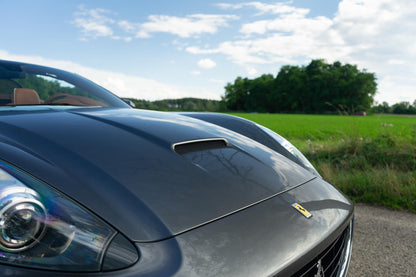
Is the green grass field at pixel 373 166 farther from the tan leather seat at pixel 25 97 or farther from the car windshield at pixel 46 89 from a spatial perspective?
the tan leather seat at pixel 25 97

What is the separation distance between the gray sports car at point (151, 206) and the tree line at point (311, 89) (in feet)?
203

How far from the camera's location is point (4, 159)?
3.19 feet

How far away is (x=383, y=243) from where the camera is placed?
2201 millimetres

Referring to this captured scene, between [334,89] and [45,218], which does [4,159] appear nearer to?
[45,218]

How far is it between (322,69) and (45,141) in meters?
80.4

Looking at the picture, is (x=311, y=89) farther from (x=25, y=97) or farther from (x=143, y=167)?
(x=143, y=167)

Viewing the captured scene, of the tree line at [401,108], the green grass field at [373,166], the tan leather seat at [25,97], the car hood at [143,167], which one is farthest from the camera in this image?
the tree line at [401,108]

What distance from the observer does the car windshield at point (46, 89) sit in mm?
2031

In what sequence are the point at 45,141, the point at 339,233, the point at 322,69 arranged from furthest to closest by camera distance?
A: the point at 322,69
the point at 339,233
the point at 45,141

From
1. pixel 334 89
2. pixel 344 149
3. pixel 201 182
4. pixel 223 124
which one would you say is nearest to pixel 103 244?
pixel 201 182

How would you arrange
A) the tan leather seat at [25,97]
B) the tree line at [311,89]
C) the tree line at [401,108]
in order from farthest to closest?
1. the tree line at [401,108]
2. the tree line at [311,89]
3. the tan leather seat at [25,97]

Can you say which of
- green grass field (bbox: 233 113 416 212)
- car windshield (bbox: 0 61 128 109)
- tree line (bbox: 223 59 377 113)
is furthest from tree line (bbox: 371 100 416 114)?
car windshield (bbox: 0 61 128 109)

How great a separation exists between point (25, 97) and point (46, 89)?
0.90ft

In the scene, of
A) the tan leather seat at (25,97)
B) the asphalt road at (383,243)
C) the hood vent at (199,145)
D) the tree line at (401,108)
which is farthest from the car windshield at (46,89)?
the tree line at (401,108)
